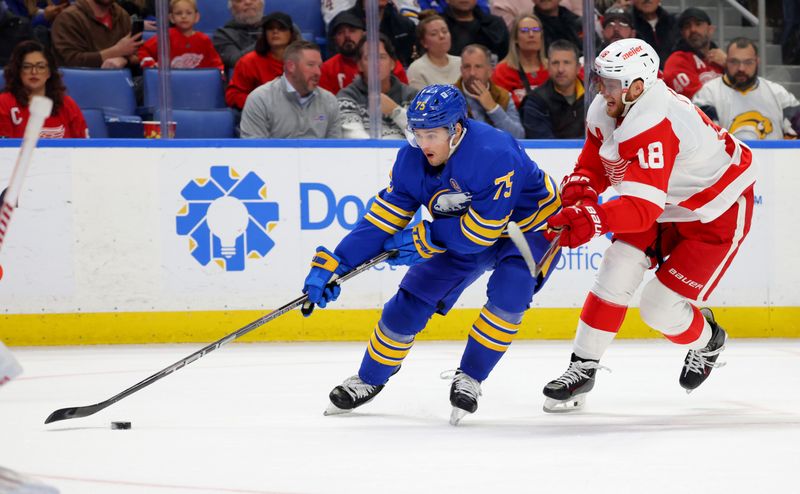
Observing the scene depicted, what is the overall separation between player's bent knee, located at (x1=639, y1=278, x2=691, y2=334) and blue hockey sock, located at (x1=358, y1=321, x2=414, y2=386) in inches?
32.8

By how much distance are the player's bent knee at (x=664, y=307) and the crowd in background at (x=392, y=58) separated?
7.41 feet

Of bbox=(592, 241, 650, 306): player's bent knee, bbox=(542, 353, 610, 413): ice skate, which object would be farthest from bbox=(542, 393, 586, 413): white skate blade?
bbox=(592, 241, 650, 306): player's bent knee

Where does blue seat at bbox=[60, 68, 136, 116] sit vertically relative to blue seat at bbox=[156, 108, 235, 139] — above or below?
above

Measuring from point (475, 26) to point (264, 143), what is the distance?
135 cm

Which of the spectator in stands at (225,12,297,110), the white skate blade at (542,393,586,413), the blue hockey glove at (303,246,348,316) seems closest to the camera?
the blue hockey glove at (303,246,348,316)

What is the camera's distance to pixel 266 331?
565cm

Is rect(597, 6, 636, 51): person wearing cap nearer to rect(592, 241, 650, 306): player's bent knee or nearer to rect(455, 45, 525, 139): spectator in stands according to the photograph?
rect(455, 45, 525, 139): spectator in stands

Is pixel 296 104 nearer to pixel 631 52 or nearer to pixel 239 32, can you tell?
pixel 239 32

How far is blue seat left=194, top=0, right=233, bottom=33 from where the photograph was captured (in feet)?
18.8

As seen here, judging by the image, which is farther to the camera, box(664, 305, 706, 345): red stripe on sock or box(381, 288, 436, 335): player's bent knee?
box(664, 305, 706, 345): red stripe on sock

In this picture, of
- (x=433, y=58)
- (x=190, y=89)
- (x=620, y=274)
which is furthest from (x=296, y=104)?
(x=620, y=274)

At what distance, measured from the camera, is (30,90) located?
548 centimetres

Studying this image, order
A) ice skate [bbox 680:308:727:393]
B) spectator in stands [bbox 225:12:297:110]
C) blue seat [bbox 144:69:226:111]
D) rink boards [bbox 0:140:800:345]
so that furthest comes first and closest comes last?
spectator in stands [bbox 225:12:297:110] → blue seat [bbox 144:69:226:111] → rink boards [bbox 0:140:800:345] → ice skate [bbox 680:308:727:393]

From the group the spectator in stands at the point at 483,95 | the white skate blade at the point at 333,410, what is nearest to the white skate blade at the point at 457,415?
the white skate blade at the point at 333,410
